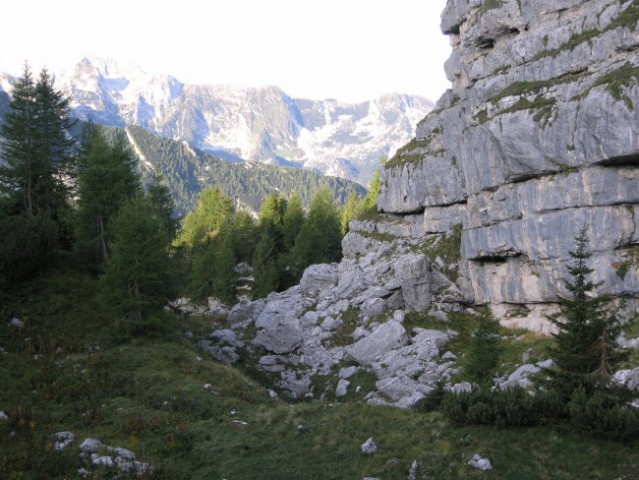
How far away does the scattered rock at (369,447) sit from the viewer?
49.4ft

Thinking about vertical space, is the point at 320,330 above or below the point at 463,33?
below

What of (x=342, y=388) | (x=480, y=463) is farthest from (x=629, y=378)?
(x=342, y=388)

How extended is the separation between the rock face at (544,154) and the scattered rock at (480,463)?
18811mm

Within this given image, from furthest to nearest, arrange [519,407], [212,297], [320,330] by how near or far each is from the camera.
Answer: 1. [212,297]
2. [320,330]
3. [519,407]

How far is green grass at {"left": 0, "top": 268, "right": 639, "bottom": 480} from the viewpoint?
13211 mm

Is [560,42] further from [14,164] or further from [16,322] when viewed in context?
[14,164]

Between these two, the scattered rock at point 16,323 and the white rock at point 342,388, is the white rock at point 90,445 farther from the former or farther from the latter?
the white rock at point 342,388

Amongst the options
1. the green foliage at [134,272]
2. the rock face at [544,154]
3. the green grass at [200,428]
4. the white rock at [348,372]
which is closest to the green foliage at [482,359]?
the green grass at [200,428]

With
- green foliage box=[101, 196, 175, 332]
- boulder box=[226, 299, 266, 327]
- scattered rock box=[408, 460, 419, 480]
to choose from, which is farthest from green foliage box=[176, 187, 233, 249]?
scattered rock box=[408, 460, 419, 480]

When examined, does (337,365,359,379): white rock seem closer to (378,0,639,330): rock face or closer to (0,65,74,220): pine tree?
(378,0,639,330): rock face

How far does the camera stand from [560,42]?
34.9 meters

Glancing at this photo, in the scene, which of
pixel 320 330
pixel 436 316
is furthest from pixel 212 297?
pixel 436 316

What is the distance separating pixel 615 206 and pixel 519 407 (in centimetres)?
1868

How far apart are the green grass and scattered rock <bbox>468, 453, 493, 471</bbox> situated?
17cm
